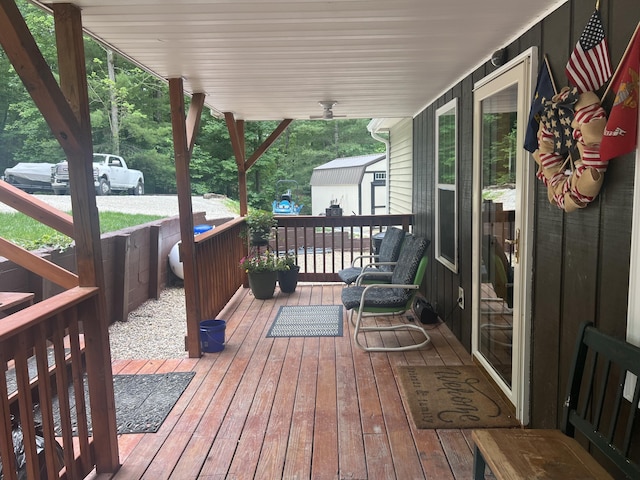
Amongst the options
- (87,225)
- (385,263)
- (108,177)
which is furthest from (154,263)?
(108,177)

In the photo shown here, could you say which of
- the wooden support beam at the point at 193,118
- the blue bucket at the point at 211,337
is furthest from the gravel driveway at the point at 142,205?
the blue bucket at the point at 211,337

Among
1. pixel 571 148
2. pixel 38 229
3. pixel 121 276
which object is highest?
pixel 571 148

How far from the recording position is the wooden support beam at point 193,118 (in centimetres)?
387

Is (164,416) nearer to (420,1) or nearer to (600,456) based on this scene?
(600,456)

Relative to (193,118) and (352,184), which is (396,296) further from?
(352,184)

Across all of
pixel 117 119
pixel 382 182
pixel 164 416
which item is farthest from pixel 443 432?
pixel 117 119

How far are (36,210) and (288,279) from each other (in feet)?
12.9

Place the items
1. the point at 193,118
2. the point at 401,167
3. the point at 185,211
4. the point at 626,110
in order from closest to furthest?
1. the point at 626,110
2. the point at 185,211
3. the point at 193,118
4. the point at 401,167

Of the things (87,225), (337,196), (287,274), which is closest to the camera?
(87,225)

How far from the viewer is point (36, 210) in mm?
2281

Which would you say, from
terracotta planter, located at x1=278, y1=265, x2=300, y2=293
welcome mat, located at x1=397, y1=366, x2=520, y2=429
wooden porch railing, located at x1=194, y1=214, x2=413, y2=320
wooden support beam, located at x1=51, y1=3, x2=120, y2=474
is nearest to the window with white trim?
welcome mat, located at x1=397, y1=366, x2=520, y2=429

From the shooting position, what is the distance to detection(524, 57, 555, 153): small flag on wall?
2244 mm

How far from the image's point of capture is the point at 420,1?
221 centimetres

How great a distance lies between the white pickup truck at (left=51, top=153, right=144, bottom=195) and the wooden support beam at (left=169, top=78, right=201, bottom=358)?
367 inches
